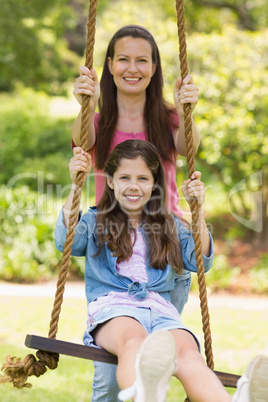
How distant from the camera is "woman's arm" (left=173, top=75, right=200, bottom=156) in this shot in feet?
8.75

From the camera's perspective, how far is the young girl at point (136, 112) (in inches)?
114

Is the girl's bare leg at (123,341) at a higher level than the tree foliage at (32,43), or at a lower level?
lower

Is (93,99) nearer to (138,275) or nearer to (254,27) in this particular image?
(138,275)

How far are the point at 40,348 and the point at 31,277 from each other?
4.97 meters

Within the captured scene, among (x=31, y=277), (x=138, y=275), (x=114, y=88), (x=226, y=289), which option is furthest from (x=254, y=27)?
(x=138, y=275)

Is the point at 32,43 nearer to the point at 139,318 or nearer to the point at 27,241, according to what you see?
the point at 27,241

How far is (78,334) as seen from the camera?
219 inches

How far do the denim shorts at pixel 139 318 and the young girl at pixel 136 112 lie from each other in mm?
417

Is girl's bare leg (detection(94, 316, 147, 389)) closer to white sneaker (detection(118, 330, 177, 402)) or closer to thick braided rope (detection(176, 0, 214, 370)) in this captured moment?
white sneaker (detection(118, 330, 177, 402))

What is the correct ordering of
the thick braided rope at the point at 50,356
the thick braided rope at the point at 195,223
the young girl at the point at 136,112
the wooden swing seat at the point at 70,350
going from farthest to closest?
the young girl at the point at 136,112, the thick braided rope at the point at 195,223, the thick braided rope at the point at 50,356, the wooden swing seat at the point at 70,350

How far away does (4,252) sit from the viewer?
A: 7156 mm

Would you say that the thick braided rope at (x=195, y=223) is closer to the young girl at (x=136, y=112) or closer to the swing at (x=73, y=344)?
the swing at (x=73, y=344)

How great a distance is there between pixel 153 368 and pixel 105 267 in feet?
2.77

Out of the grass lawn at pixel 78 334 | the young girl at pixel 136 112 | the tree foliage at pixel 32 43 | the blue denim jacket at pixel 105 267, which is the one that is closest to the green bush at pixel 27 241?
the grass lawn at pixel 78 334
